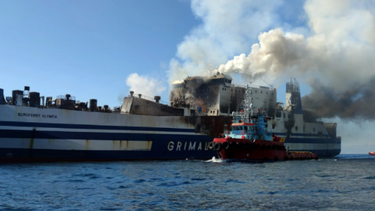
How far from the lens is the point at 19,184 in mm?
19484

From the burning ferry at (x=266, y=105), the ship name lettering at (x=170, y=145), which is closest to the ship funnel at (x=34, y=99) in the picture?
the ship name lettering at (x=170, y=145)

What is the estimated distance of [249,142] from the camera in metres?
38.8

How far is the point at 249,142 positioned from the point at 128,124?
13521mm

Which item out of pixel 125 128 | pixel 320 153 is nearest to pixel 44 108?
pixel 125 128

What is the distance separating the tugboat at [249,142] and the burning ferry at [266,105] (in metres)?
3.97

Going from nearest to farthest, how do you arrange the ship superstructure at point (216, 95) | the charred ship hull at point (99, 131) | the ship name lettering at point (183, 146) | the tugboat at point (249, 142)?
the charred ship hull at point (99, 131) → the tugboat at point (249, 142) → the ship name lettering at point (183, 146) → the ship superstructure at point (216, 95)

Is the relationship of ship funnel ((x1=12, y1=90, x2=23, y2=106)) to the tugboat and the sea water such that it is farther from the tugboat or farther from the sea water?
the tugboat

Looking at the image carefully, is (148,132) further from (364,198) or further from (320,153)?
(320,153)

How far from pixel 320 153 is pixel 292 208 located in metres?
54.0

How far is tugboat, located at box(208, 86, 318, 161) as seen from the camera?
1500 inches

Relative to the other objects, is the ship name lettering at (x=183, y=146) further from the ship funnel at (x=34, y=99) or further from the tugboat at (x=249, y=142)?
the ship funnel at (x=34, y=99)

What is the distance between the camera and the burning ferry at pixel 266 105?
51.3m

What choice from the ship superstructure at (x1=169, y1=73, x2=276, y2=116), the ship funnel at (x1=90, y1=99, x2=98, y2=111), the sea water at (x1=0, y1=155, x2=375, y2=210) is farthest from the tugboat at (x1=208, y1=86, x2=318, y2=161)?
the sea water at (x1=0, y1=155, x2=375, y2=210)

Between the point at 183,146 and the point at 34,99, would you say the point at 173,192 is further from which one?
the point at 183,146
